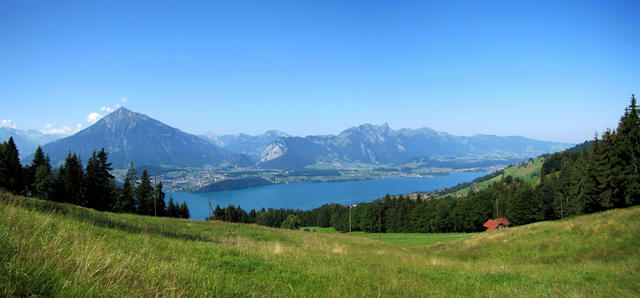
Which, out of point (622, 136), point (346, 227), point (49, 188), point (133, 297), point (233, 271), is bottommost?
point (346, 227)

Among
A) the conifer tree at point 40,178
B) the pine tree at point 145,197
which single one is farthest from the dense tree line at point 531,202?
the conifer tree at point 40,178

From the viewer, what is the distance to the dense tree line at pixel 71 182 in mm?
39344

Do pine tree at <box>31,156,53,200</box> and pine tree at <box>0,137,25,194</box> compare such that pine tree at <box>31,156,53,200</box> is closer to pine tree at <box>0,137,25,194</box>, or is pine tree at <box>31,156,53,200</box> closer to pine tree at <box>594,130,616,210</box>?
pine tree at <box>0,137,25,194</box>

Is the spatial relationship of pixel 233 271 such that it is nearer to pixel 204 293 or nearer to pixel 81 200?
pixel 204 293

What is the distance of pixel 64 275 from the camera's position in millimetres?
3236

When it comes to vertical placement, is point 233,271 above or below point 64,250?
below

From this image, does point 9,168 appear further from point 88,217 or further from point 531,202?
point 531,202

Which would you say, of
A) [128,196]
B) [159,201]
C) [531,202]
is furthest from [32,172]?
[531,202]

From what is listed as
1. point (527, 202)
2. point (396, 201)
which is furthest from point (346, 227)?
point (527, 202)

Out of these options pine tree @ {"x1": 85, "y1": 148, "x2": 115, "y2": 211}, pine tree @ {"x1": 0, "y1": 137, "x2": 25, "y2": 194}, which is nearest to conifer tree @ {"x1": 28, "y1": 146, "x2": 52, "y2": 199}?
pine tree @ {"x1": 0, "y1": 137, "x2": 25, "y2": 194}

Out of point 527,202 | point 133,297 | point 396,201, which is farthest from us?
point 396,201

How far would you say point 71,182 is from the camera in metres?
41.7

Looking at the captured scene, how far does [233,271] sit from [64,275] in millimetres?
2969

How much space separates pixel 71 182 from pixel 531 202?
290ft
